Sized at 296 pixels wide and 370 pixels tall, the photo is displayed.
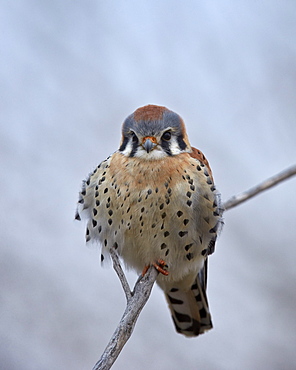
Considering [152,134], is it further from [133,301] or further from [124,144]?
[133,301]

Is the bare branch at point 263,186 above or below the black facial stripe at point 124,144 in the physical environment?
below

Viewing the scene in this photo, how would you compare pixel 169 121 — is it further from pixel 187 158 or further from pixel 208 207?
pixel 208 207

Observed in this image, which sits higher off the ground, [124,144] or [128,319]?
[124,144]

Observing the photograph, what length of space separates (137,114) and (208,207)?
0.67 metres

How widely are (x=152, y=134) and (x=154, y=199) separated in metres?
0.37

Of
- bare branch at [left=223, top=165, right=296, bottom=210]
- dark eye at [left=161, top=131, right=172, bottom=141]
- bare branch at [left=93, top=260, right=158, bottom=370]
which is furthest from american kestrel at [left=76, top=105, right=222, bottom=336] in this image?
bare branch at [left=223, top=165, right=296, bottom=210]

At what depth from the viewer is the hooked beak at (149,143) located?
3498mm

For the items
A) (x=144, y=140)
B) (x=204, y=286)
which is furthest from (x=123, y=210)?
(x=204, y=286)

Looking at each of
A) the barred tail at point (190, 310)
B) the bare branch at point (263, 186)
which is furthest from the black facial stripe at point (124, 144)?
the barred tail at point (190, 310)

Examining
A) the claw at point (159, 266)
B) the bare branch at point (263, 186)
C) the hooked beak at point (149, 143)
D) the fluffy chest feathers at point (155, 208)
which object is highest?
the hooked beak at point (149, 143)

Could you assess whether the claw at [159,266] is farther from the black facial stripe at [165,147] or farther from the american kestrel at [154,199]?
the black facial stripe at [165,147]

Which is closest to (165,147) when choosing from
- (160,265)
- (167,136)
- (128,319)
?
(167,136)

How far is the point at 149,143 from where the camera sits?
11.5ft

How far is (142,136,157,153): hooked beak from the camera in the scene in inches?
138
